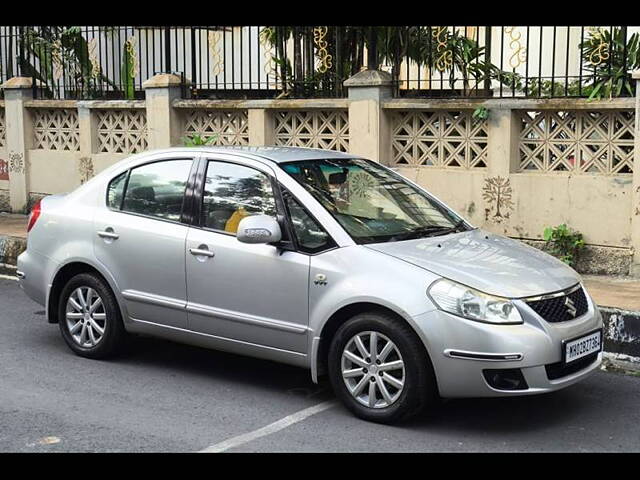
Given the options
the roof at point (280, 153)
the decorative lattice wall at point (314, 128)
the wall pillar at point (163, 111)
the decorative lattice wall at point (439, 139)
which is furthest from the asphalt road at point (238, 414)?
the wall pillar at point (163, 111)

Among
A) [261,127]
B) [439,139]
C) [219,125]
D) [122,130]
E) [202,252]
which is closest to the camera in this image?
[202,252]

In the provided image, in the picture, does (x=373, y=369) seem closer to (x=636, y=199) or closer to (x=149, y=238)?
(x=149, y=238)

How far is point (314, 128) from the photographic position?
11180 mm

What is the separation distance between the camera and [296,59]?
467 inches

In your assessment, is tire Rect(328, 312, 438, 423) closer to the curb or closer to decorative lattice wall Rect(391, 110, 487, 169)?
the curb

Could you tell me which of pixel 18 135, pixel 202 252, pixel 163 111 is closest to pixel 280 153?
pixel 202 252

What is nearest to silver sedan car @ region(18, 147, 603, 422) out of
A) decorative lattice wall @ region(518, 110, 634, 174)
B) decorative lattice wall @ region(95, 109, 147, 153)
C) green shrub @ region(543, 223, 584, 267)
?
green shrub @ region(543, 223, 584, 267)

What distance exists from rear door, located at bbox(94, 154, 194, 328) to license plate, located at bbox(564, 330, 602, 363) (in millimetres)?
2553

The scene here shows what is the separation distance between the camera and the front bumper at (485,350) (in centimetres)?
549

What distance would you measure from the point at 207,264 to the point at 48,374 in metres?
1.48

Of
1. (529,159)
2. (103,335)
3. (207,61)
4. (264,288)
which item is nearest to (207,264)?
(264,288)

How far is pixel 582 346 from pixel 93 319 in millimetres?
3531

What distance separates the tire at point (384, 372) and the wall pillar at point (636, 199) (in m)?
4.05

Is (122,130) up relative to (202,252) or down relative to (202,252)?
up
